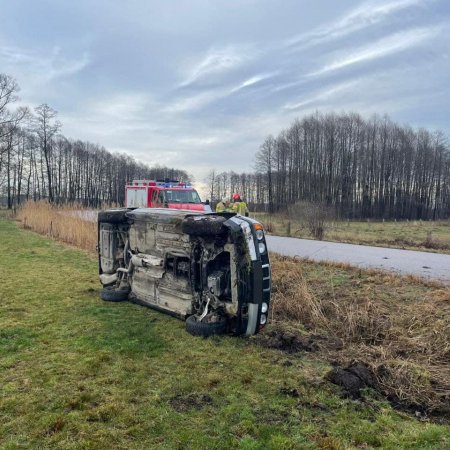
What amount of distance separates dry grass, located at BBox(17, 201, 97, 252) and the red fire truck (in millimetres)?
2044

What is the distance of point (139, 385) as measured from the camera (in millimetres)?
3695

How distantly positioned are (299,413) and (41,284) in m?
6.36

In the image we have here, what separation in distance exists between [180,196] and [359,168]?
57943 millimetres

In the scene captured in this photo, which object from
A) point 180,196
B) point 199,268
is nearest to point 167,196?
point 180,196

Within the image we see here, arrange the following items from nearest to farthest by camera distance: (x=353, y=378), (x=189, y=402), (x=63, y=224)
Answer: (x=189, y=402) → (x=353, y=378) → (x=63, y=224)

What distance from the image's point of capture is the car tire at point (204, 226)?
4793 millimetres

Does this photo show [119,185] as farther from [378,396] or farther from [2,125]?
[378,396]

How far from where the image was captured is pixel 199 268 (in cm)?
518

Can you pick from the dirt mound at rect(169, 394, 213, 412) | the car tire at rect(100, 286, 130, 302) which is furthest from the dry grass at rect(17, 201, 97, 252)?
the dirt mound at rect(169, 394, 213, 412)

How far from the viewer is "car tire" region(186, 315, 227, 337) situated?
4.93 m

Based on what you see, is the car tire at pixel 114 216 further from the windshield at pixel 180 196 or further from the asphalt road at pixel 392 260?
the windshield at pixel 180 196

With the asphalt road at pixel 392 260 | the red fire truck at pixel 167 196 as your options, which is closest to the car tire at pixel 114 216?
the asphalt road at pixel 392 260

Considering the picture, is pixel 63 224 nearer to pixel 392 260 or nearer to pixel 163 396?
pixel 392 260

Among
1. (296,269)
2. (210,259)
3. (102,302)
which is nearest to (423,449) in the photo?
(210,259)
